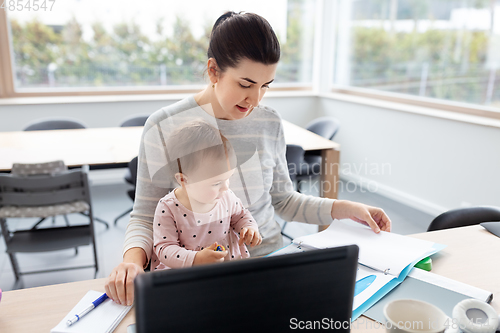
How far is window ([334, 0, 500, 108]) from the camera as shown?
2922mm

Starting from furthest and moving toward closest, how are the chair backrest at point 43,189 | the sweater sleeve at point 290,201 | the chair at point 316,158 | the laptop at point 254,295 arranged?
the chair at point 316,158 < the chair backrest at point 43,189 < the sweater sleeve at point 290,201 < the laptop at point 254,295

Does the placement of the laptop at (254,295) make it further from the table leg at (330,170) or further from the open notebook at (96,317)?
the table leg at (330,170)

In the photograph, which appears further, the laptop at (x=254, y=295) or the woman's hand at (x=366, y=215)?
the woman's hand at (x=366, y=215)

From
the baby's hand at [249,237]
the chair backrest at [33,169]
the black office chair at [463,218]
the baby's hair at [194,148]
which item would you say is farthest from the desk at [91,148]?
the baby's hand at [249,237]

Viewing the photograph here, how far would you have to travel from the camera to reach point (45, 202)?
197 cm

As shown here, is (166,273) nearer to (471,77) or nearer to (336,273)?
(336,273)

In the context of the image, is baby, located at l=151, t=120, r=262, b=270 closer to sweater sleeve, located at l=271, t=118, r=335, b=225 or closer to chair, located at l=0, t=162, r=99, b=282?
sweater sleeve, located at l=271, t=118, r=335, b=225

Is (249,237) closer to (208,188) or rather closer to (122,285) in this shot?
(208,188)

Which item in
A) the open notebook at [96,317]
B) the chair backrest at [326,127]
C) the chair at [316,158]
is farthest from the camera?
the chair backrest at [326,127]

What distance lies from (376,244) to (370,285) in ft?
0.61

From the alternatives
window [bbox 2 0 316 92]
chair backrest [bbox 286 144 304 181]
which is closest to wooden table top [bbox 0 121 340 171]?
chair backrest [bbox 286 144 304 181]

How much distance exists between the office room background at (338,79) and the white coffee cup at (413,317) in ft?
6.79

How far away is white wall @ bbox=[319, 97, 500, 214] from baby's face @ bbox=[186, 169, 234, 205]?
95.2 inches

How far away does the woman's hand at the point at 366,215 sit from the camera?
1.14 m
